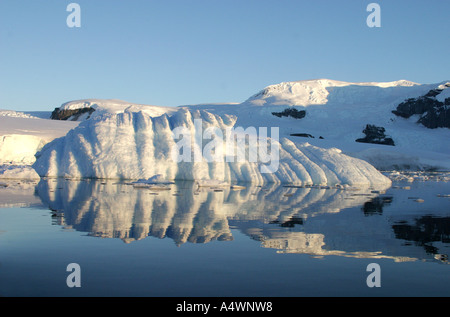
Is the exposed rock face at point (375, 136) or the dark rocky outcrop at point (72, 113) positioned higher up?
the dark rocky outcrop at point (72, 113)

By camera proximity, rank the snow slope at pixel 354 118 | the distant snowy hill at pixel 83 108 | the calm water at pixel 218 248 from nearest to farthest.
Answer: the calm water at pixel 218 248 < the snow slope at pixel 354 118 < the distant snowy hill at pixel 83 108

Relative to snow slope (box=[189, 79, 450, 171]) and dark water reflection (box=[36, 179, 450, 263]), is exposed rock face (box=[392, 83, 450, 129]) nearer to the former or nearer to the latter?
snow slope (box=[189, 79, 450, 171])

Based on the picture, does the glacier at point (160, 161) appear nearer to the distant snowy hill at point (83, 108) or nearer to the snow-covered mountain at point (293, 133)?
the snow-covered mountain at point (293, 133)

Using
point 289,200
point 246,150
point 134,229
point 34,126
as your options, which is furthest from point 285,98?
point 134,229

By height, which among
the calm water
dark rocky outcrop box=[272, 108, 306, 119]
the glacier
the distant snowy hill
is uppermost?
the distant snowy hill

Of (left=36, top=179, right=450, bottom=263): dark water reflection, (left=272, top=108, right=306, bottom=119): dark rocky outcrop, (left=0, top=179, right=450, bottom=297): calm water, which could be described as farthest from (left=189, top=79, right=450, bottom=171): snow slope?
(left=0, top=179, right=450, bottom=297): calm water

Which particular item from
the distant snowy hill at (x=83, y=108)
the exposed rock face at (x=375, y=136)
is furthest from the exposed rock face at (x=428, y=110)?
the distant snowy hill at (x=83, y=108)

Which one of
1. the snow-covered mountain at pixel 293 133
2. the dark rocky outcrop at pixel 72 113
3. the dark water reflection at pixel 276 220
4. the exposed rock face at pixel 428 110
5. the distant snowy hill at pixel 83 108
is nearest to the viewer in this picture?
the dark water reflection at pixel 276 220
